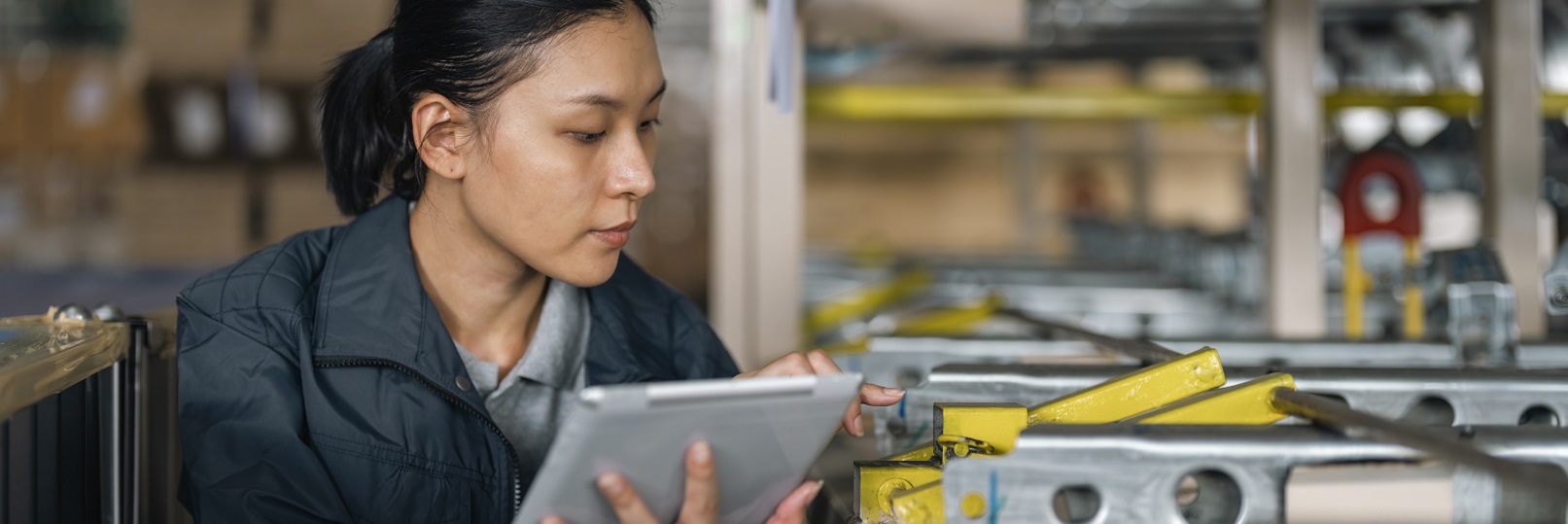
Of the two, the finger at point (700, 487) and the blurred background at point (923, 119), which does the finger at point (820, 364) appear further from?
the blurred background at point (923, 119)

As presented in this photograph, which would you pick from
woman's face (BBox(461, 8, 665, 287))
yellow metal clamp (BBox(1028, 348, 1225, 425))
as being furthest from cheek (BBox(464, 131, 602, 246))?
yellow metal clamp (BBox(1028, 348, 1225, 425))

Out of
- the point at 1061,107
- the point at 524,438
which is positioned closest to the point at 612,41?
the point at 524,438

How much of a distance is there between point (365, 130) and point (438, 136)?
16 cm

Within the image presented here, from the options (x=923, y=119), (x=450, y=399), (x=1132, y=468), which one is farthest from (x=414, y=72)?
(x=923, y=119)

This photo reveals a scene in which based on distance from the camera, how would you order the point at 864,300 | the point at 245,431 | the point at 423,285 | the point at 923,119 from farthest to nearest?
the point at 923,119
the point at 864,300
the point at 423,285
the point at 245,431

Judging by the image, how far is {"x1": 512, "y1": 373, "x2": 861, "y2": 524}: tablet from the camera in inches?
30.9

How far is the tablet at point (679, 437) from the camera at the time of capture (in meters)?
0.78

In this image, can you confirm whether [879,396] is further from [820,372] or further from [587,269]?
[587,269]

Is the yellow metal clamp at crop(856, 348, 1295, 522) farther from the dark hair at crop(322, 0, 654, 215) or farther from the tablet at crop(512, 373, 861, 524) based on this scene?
the dark hair at crop(322, 0, 654, 215)

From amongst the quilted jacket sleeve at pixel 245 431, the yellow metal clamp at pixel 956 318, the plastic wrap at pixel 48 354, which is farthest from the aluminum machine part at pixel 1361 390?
the yellow metal clamp at pixel 956 318

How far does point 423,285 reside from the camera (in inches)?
53.2

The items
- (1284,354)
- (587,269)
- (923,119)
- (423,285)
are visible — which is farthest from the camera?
(923,119)

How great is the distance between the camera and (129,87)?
4031 mm

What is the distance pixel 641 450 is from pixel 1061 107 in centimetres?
218
